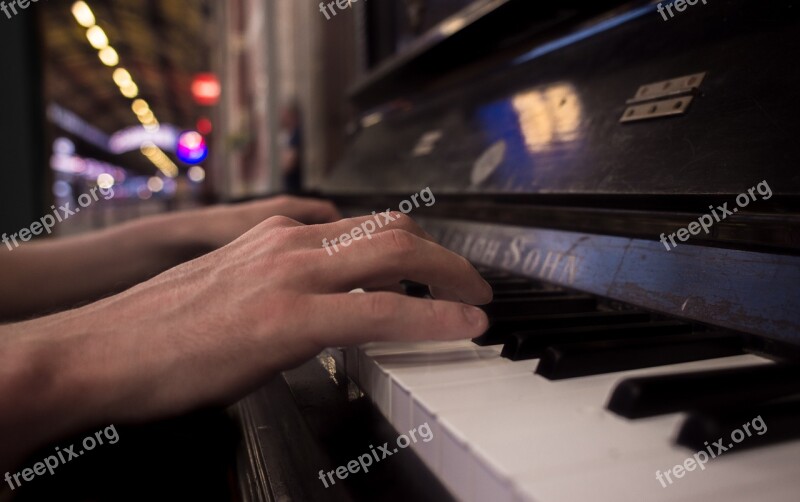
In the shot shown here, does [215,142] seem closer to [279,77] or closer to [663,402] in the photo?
[279,77]

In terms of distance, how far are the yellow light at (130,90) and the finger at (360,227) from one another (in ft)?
75.9

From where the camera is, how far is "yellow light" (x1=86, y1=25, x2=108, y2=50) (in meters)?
12.4

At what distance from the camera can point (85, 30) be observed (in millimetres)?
12344

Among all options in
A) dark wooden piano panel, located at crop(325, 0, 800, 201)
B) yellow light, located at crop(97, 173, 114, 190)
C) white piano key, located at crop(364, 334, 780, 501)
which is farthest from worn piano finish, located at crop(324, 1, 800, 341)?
yellow light, located at crop(97, 173, 114, 190)

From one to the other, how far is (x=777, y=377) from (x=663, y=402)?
0.30 ft

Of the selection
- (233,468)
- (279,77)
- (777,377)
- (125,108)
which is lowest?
(233,468)

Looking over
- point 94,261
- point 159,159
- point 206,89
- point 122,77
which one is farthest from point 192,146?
point 159,159

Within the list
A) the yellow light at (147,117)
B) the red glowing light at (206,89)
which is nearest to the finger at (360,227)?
the red glowing light at (206,89)

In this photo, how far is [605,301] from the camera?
0.73m

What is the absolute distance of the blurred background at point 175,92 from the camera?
381 centimetres

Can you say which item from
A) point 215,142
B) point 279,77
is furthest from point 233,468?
point 215,142

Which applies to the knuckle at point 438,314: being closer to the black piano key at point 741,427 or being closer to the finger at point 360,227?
the finger at point 360,227

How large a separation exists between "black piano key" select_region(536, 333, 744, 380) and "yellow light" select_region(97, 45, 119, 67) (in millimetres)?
17860

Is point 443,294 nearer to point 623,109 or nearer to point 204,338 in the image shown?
point 204,338
